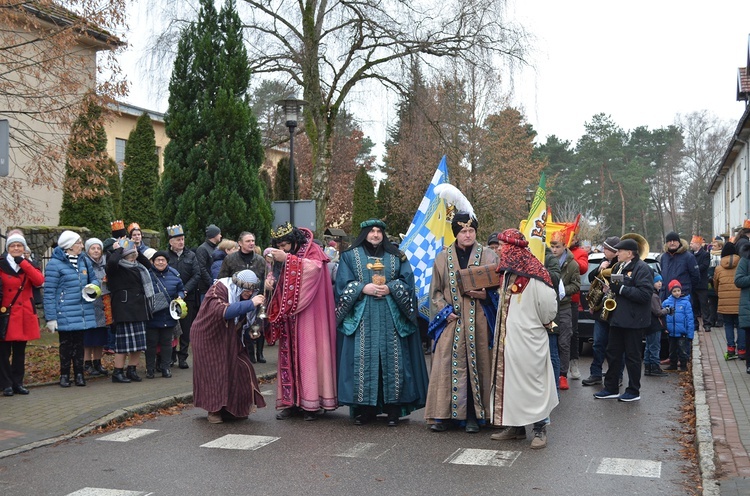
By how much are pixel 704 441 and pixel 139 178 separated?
82.2 feet

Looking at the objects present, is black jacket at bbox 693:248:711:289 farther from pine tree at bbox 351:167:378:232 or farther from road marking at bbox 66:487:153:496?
pine tree at bbox 351:167:378:232

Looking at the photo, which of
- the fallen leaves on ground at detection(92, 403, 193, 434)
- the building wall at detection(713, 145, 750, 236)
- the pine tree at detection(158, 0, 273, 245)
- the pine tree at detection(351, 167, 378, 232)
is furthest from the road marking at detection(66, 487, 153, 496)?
the pine tree at detection(351, 167, 378, 232)

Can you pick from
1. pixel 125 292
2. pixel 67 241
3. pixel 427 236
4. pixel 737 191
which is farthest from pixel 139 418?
pixel 737 191

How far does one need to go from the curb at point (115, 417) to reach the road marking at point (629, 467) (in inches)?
186

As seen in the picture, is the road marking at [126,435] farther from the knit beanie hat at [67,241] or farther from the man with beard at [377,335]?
the knit beanie hat at [67,241]

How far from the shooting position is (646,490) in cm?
598

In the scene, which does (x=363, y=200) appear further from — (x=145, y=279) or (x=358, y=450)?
(x=358, y=450)

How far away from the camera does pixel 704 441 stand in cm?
719

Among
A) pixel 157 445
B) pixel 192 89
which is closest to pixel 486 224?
pixel 192 89

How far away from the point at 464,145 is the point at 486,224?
293 inches

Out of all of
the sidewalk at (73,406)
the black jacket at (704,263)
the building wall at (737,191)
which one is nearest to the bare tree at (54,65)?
the sidewalk at (73,406)

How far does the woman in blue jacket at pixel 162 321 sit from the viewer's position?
436 inches

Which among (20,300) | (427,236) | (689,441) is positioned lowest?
(689,441)

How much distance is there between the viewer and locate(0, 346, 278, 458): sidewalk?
7.76 metres
